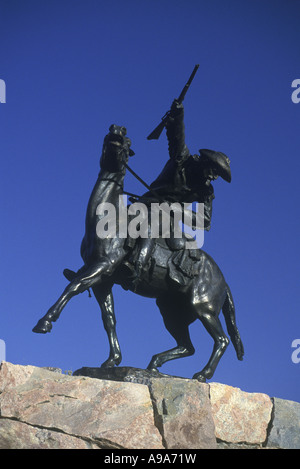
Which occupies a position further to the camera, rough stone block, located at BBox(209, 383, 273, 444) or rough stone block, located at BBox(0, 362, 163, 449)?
rough stone block, located at BBox(209, 383, 273, 444)

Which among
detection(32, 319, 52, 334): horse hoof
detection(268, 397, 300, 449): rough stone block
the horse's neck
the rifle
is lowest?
detection(268, 397, 300, 449): rough stone block

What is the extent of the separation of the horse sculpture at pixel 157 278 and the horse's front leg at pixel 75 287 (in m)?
0.02

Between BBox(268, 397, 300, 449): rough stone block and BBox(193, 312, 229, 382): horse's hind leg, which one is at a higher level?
BBox(193, 312, 229, 382): horse's hind leg

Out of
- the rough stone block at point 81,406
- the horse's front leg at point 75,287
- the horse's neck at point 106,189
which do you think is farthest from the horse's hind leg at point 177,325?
the rough stone block at point 81,406

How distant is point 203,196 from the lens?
10.6m

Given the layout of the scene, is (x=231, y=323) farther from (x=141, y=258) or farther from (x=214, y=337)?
(x=141, y=258)

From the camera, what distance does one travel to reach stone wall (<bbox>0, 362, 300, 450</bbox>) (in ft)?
24.7

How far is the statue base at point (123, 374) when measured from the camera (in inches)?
330

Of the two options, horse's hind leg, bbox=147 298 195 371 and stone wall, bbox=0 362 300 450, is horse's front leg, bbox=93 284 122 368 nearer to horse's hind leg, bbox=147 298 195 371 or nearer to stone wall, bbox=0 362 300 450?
horse's hind leg, bbox=147 298 195 371

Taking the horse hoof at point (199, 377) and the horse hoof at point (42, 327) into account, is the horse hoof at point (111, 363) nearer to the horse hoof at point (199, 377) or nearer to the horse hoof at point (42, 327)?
the horse hoof at point (199, 377)

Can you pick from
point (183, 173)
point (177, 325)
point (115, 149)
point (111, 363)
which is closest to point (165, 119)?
point (183, 173)

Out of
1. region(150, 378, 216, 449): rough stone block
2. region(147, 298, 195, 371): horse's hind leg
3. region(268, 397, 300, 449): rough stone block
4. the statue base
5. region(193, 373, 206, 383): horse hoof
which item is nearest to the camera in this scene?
region(150, 378, 216, 449): rough stone block

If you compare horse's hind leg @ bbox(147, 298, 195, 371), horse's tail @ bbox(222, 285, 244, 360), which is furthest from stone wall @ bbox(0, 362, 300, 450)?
horse's tail @ bbox(222, 285, 244, 360)
